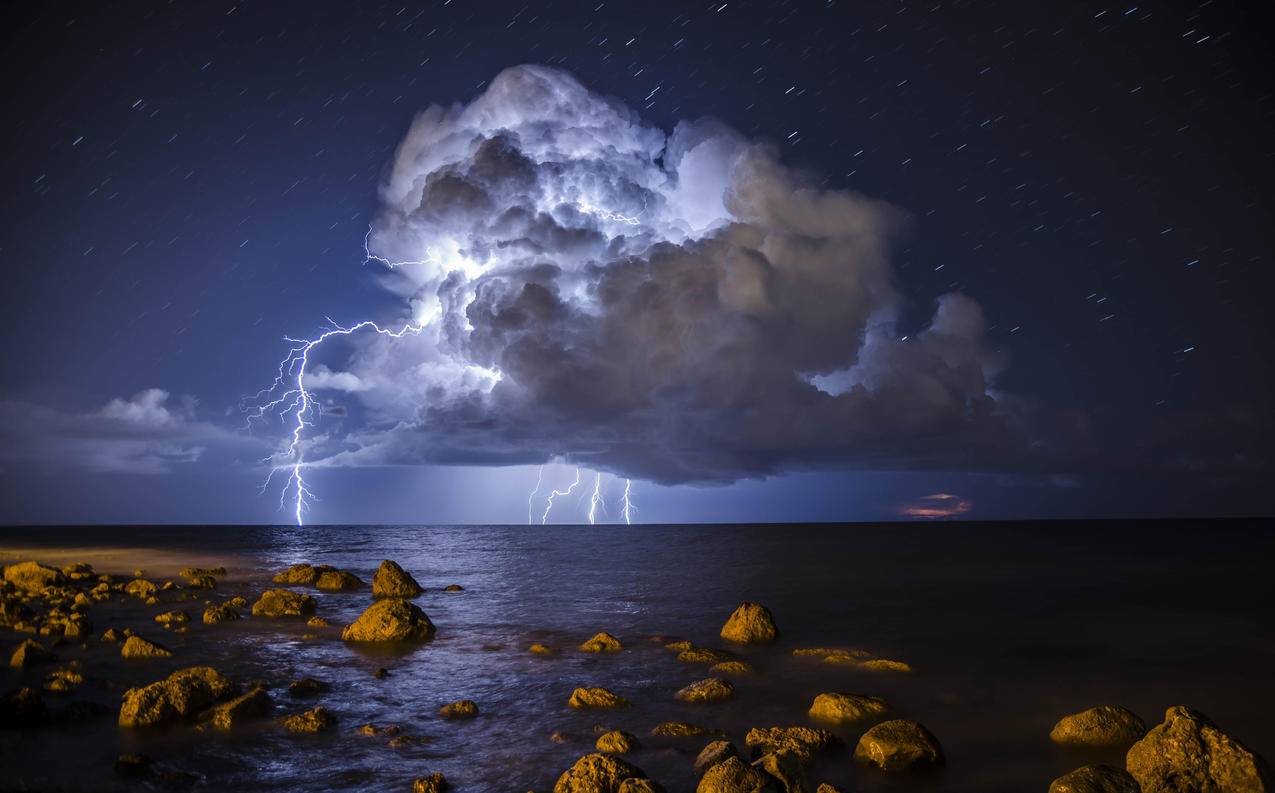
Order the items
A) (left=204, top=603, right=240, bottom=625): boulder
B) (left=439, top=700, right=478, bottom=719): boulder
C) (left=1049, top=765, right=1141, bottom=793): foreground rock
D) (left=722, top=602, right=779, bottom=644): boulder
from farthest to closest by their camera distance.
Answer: (left=204, top=603, right=240, bottom=625): boulder < (left=722, top=602, right=779, bottom=644): boulder < (left=439, top=700, right=478, bottom=719): boulder < (left=1049, top=765, right=1141, bottom=793): foreground rock

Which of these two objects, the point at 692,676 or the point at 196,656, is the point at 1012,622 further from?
the point at 196,656

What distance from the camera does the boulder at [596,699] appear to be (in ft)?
36.4

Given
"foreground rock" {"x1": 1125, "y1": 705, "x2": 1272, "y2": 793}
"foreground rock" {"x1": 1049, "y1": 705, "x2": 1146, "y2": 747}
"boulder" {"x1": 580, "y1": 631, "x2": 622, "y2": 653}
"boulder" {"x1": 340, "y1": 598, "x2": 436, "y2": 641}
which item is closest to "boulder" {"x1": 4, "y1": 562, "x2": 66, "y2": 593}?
"boulder" {"x1": 340, "y1": 598, "x2": 436, "y2": 641}

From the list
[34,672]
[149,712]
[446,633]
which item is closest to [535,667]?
[446,633]

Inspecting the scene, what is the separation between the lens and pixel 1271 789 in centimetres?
A: 759

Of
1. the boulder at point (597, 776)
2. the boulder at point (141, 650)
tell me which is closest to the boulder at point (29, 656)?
the boulder at point (141, 650)

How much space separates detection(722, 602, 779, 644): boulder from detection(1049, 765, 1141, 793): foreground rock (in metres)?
10.1

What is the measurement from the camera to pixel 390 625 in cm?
1644

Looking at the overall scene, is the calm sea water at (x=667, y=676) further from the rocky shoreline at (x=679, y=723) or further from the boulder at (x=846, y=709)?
the boulder at (x=846, y=709)

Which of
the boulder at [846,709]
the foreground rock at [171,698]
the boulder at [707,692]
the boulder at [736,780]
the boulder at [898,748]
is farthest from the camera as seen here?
the boulder at [707,692]

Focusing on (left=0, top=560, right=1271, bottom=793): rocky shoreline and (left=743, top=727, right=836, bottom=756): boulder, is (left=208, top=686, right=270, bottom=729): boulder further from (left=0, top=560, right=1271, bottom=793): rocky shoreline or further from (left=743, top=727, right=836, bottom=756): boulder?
(left=743, top=727, right=836, bottom=756): boulder

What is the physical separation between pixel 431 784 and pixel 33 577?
84.8 ft

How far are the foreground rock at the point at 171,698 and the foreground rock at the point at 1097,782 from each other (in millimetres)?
10491

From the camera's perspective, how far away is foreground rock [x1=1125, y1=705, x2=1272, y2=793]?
7.38 meters
